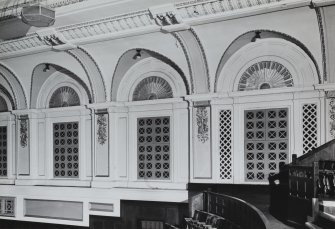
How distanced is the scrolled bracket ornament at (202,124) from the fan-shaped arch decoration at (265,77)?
843mm

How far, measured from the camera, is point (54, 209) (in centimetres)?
976

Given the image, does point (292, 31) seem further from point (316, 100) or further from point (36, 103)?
point (36, 103)

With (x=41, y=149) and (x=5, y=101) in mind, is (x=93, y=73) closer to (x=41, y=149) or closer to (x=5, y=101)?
(x=41, y=149)

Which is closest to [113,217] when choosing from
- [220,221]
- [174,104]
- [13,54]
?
[174,104]

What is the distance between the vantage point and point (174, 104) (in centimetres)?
887

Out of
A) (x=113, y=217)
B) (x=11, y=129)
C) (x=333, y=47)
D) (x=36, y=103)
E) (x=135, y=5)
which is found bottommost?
(x=113, y=217)

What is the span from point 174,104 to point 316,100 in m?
2.92


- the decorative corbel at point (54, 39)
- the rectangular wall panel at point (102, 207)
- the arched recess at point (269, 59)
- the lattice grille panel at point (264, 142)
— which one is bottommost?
the rectangular wall panel at point (102, 207)

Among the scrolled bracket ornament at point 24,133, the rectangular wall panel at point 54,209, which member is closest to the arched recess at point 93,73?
the scrolled bracket ornament at point 24,133

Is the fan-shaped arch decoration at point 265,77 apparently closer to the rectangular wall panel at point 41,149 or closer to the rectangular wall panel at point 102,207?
the rectangular wall panel at point 102,207

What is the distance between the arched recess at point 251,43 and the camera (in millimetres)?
7309

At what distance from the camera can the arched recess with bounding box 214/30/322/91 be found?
731 centimetres

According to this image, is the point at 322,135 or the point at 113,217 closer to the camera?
the point at 322,135

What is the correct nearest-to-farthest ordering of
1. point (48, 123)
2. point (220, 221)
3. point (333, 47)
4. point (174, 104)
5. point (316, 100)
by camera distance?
point (220, 221) → point (333, 47) → point (316, 100) → point (174, 104) → point (48, 123)
